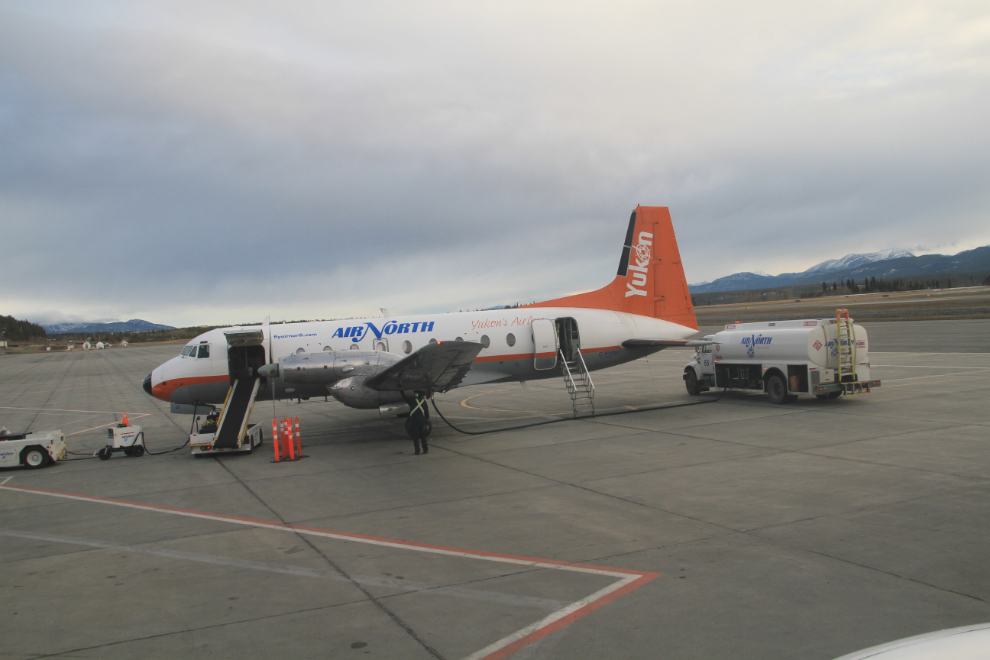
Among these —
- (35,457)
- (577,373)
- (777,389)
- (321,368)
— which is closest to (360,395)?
(321,368)

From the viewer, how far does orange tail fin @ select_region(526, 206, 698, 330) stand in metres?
22.4

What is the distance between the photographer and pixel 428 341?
19.9 meters

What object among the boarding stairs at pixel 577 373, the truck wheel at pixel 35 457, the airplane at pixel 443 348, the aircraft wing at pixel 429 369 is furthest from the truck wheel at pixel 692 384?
the truck wheel at pixel 35 457

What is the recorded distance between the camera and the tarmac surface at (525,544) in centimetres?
601

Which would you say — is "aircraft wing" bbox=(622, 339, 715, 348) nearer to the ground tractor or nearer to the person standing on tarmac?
the person standing on tarmac

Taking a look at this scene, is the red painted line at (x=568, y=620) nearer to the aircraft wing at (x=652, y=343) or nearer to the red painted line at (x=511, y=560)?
the red painted line at (x=511, y=560)

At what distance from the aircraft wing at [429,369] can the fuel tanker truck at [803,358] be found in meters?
9.19

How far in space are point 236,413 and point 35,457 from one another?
4.88 m

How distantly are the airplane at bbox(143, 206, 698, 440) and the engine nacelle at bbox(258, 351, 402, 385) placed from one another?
29 millimetres

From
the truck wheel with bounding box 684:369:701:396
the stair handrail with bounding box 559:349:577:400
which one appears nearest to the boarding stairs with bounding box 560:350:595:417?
the stair handrail with bounding box 559:349:577:400

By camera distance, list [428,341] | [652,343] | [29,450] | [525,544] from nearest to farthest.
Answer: [525,544], [29,450], [428,341], [652,343]

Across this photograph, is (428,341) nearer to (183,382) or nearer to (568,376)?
(568,376)

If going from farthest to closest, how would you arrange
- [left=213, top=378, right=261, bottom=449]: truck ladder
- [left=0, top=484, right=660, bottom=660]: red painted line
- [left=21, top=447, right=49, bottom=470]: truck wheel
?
[left=213, top=378, right=261, bottom=449]: truck ladder
[left=21, top=447, right=49, bottom=470]: truck wheel
[left=0, top=484, right=660, bottom=660]: red painted line

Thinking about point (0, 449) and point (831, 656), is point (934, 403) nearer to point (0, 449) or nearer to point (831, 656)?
point (831, 656)
